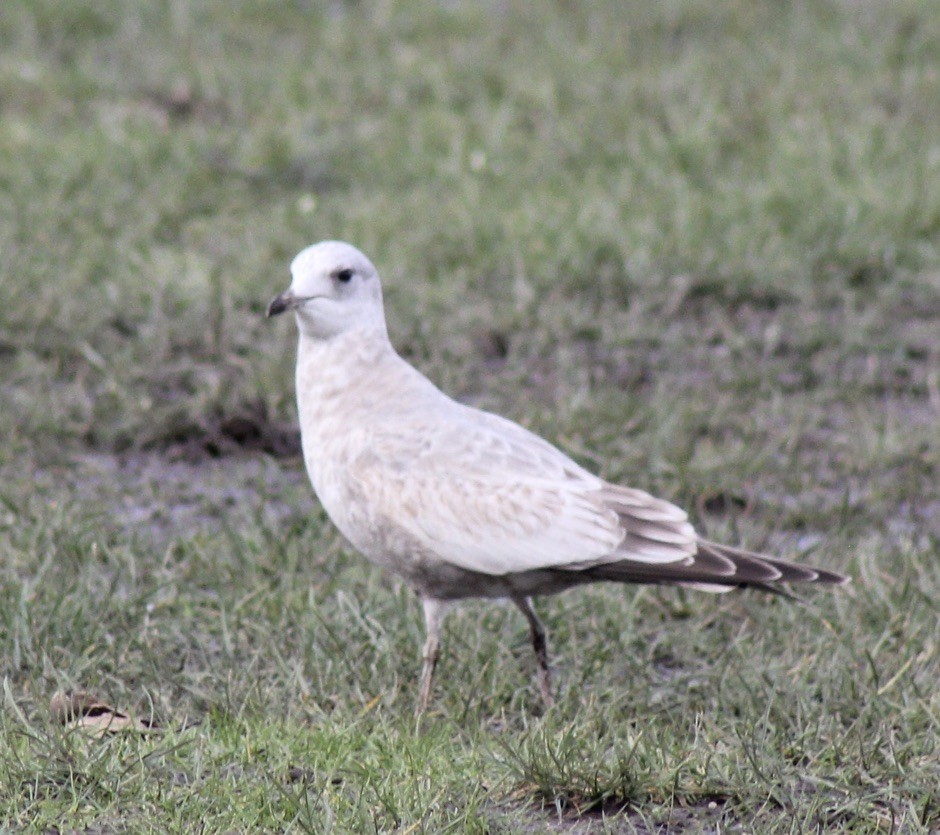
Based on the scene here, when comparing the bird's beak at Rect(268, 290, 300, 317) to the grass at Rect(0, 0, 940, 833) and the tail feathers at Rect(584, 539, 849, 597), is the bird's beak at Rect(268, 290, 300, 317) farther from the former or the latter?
the tail feathers at Rect(584, 539, 849, 597)

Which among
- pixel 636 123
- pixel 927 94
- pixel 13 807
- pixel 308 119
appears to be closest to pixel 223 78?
pixel 308 119

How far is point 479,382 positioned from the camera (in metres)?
6.66

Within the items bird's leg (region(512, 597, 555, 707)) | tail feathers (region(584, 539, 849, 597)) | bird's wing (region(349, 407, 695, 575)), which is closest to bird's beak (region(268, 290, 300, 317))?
bird's wing (region(349, 407, 695, 575))

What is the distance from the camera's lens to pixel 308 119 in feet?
28.3

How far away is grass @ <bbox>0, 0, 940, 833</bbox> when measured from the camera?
13.1 ft

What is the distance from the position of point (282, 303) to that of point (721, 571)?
134cm

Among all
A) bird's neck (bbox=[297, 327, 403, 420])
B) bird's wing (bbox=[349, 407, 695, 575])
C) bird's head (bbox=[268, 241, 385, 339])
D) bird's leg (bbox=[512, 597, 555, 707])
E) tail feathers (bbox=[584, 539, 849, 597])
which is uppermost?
bird's head (bbox=[268, 241, 385, 339])

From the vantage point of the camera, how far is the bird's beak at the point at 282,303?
4.64 metres

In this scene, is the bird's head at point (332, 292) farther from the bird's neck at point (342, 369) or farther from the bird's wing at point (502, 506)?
the bird's wing at point (502, 506)

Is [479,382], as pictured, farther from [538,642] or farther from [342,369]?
[538,642]

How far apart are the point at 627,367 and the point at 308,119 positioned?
2.58 metres

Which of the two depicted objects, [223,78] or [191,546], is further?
[223,78]

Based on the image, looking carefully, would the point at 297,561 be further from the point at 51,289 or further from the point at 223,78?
the point at 223,78

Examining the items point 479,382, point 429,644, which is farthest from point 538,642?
point 479,382
